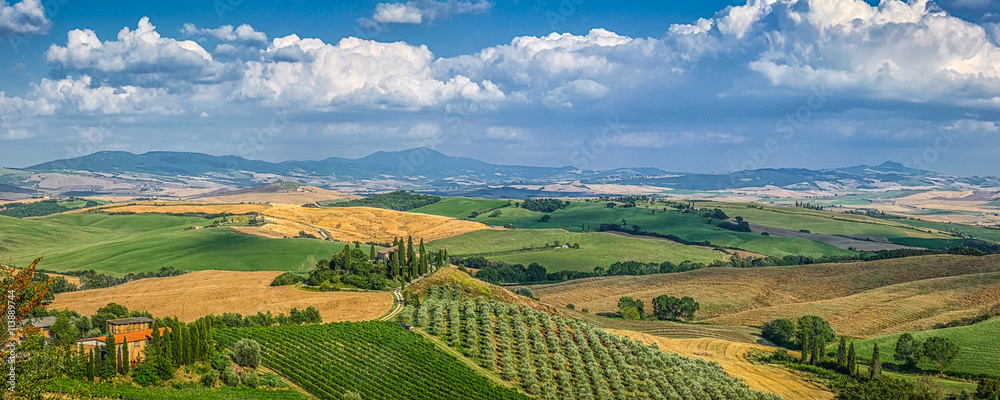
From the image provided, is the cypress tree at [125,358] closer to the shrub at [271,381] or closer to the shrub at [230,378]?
the shrub at [230,378]

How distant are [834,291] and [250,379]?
329 ft

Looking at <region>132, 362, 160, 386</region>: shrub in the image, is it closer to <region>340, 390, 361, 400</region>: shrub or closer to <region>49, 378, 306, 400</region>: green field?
<region>49, 378, 306, 400</region>: green field

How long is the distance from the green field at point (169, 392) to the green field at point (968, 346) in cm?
6661

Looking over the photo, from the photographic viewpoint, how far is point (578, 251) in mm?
180750

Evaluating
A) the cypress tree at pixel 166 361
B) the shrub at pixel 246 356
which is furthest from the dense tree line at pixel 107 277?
the cypress tree at pixel 166 361

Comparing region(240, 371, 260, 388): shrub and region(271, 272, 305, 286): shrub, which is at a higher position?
region(271, 272, 305, 286): shrub

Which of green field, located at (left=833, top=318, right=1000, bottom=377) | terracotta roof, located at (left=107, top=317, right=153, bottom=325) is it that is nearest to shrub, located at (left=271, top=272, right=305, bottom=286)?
terracotta roof, located at (left=107, top=317, right=153, bottom=325)

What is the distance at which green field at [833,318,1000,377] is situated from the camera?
257 ft

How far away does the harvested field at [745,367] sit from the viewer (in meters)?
69.9

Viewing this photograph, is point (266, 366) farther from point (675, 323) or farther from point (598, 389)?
point (675, 323)

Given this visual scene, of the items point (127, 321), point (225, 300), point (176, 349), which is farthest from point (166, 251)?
point (176, 349)

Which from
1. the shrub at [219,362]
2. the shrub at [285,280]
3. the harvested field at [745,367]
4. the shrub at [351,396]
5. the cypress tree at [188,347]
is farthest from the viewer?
the shrub at [285,280]

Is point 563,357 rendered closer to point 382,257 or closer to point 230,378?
point 230,378

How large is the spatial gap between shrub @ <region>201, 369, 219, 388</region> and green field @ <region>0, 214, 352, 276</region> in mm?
92320
